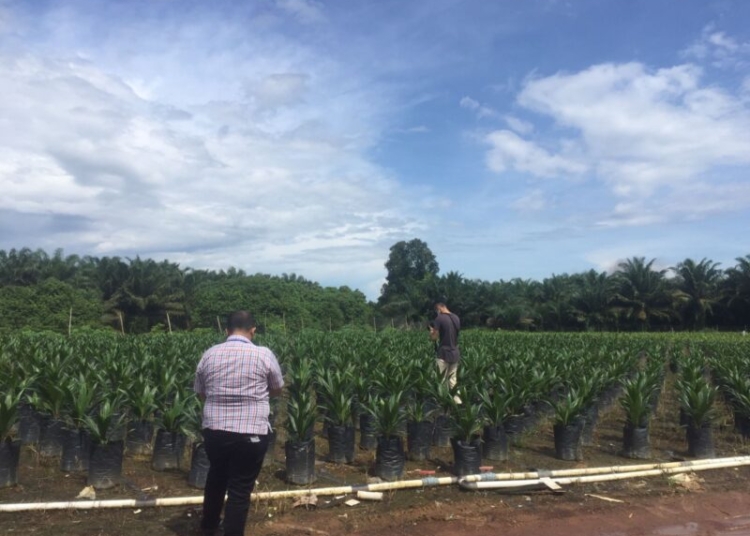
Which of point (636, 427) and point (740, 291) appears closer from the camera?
point (636, 427)

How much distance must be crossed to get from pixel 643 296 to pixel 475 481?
41.7 m

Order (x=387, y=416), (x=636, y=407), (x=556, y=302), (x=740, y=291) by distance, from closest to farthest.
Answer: (x=387, y=416), (x=636, y=407), (x=740, y=291), (x=556, y=302)

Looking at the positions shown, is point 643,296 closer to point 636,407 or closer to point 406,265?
point 406,265

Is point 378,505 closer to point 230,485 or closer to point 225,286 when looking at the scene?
point 230,485

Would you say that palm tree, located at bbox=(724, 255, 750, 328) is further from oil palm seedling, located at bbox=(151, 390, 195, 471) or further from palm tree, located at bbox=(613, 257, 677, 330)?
oil palm seedling, located at bbox=(151, 390, 195, 471)

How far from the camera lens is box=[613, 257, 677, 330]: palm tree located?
1694 inches

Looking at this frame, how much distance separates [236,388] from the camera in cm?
438

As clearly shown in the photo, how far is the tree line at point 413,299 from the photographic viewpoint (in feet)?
136

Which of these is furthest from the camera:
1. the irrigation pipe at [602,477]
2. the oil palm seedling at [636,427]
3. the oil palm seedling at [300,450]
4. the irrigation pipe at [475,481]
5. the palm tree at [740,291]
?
the palm tree at [740,291]

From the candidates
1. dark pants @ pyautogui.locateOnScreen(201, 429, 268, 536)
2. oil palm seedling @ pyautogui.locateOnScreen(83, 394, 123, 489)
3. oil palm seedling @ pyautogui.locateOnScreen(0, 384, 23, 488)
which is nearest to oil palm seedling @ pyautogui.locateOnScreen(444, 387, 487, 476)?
dark pants @ pyautogui.locateOnScreen(201, 429, 268, 536)

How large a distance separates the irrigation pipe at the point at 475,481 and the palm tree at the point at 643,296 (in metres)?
38.5

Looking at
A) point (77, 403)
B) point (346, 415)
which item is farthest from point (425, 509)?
point (77, 403)

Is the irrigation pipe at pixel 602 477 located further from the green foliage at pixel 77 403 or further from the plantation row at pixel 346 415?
the green foliage at pixel 77 403

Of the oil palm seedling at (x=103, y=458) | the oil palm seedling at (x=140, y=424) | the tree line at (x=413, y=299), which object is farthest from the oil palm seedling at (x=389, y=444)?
the tree line at (x=413, y=299)
